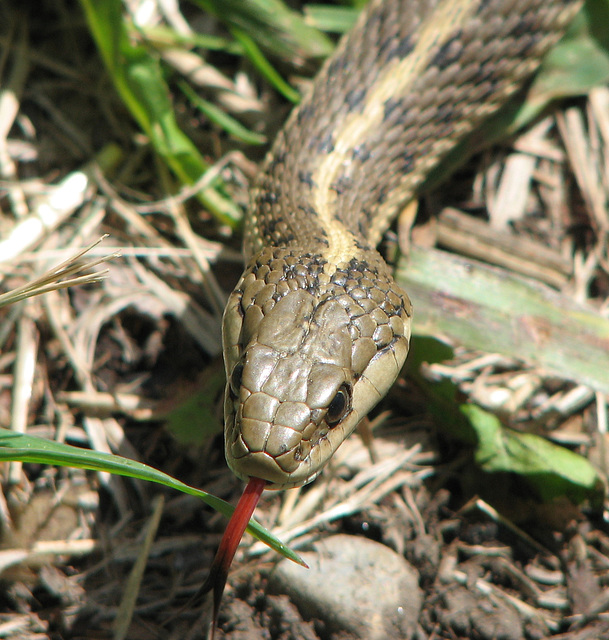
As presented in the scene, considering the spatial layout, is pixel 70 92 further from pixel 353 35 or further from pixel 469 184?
pixel 469 184

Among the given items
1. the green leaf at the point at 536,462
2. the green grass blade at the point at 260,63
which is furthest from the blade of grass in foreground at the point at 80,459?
the green grass blade at the point at 260,63

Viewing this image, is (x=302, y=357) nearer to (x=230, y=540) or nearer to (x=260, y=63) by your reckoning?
(x=230, y=540)

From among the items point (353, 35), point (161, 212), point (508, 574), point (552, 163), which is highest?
point (353, 35)

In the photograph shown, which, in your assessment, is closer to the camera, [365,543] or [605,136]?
[365,543]

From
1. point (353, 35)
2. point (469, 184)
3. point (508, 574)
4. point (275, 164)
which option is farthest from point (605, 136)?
point (508, 574)

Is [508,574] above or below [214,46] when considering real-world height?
below

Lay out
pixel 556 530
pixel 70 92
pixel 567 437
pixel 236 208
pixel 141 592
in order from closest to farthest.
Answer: pixel 141 592, pixel 556 530, pixel 567 437, pixel 236 208, pixel 70 92

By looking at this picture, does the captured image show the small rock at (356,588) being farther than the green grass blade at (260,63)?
No

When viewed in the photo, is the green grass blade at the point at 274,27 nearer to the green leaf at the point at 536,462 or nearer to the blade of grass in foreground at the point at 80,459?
the green leaf at the point at 536,462
